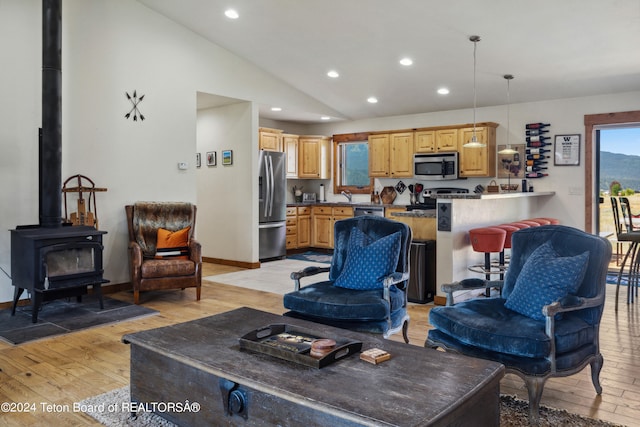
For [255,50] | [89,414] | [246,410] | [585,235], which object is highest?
[255,50]

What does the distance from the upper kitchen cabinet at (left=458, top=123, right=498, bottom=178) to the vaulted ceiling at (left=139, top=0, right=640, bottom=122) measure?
1.50 ft

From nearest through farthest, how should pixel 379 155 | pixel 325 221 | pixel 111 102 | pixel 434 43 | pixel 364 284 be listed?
pixel 364 284, pixel 111 102, pixel 434 43, pixel 379 155, pixel 325 221

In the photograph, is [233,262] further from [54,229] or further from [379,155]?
[54,229]

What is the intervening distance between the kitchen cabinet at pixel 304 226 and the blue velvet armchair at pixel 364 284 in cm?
516

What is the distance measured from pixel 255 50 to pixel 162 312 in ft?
12.5

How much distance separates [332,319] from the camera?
10.7 feet

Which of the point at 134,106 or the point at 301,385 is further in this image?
the point at 134,106

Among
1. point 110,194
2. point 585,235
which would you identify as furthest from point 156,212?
point 585,235

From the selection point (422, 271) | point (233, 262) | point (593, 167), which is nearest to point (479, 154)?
point (593, 167)

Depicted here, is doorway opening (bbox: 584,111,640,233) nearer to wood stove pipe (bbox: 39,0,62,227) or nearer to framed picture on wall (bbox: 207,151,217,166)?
framed picture on wall (bbox: 207,151,217,166)

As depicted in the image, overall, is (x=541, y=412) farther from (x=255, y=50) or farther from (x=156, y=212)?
(x=255, y=50)

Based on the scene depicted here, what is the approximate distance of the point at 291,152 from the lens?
30.1ft

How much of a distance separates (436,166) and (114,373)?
6.05 meters

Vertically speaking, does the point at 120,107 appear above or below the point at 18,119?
above
